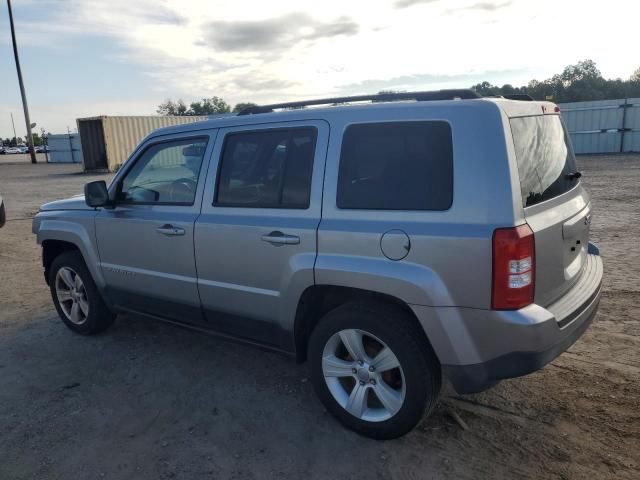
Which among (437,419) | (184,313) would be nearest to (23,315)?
(184,313)

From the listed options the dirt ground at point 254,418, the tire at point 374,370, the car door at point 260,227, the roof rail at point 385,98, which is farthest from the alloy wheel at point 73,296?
the tire at point 374,370

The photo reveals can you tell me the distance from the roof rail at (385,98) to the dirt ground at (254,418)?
1939 millimetres

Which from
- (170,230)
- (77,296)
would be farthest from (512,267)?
(77,296)

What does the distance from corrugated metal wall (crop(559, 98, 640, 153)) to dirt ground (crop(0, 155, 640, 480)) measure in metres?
20.9

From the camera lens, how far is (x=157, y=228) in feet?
12.6

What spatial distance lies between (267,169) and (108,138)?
80.3 feet

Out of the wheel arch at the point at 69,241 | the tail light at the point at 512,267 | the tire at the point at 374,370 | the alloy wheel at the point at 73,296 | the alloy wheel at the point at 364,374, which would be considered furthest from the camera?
the alloy wheel at the point at 73,296

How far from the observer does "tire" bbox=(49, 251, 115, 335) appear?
4.61 m

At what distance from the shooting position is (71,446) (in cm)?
307

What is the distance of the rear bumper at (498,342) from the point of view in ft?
8.14

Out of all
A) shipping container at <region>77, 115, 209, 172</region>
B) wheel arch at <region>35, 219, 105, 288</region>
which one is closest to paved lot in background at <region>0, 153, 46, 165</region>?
shipping container at <region>77, 115, 209, 172</region>

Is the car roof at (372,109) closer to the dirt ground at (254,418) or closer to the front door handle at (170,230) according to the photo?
the front door handle at (170,230)

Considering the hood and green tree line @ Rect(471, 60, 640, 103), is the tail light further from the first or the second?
green tree line @ Rect(471, 60, 640, 103)

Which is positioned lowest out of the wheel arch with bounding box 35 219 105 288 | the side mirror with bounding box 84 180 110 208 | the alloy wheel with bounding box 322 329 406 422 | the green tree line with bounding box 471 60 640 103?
the alloy wheel with bounding box 322 329 406 422
